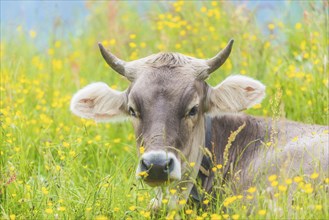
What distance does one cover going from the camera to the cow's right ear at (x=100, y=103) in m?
8.17

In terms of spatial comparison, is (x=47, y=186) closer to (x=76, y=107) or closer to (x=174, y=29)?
(x=76, y=107)

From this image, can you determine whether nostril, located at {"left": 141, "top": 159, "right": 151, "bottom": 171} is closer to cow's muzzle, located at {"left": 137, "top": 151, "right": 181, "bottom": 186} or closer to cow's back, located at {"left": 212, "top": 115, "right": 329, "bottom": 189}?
cow's muzzle, located at {"left": 137, "top": 151, "right": 181, "bottom": 186}

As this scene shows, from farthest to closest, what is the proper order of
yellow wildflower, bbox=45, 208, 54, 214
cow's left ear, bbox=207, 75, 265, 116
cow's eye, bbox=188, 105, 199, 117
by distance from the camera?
cow's left ear, bbox=207, 75, 265, 116 < cow's eye, bbox=188, 105, 199, 117 < yellow wildflower, bbox=45, 208, 54, 214

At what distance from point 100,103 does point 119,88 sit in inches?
89.5

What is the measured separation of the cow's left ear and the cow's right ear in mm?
769

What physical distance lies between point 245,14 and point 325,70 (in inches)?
92.1

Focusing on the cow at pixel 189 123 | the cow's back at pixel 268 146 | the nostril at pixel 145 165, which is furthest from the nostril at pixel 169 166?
the cow's back at pixel 268 146

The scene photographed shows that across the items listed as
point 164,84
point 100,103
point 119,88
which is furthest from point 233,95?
point 119,88

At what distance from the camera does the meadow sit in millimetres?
6793

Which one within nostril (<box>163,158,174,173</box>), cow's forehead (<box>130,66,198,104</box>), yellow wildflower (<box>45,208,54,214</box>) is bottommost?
yellow wildflower (<box>45,208,54,214</box>)

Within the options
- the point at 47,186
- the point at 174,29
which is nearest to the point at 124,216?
the point at 47,186

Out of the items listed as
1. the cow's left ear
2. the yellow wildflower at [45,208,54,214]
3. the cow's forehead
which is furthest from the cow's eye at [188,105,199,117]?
the yellow wildflower at [45,208,54,214]

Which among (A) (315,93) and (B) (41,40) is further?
(B) (41,40)

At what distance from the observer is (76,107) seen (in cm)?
832
